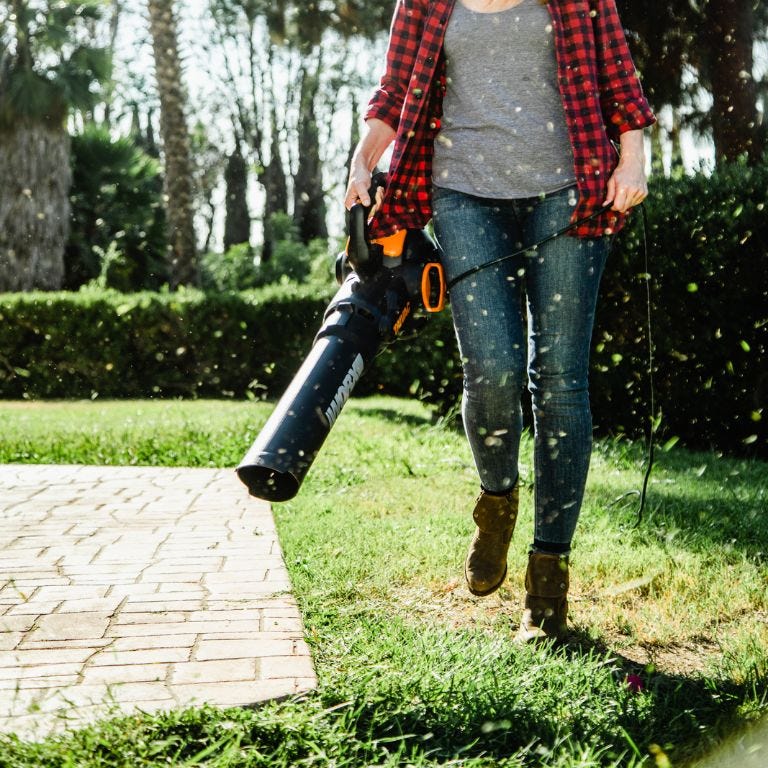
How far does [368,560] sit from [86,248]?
59.0 feet

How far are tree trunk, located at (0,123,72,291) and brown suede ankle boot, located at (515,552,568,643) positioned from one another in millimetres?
15662

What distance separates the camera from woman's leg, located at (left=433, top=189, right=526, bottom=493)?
243 centimetres

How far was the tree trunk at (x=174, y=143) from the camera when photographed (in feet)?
42.5

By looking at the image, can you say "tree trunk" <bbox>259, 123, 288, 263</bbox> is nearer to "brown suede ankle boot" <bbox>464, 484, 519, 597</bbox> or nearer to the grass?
the grass

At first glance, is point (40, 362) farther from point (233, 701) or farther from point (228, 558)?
point (233, 701)

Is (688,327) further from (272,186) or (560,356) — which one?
(272,186)

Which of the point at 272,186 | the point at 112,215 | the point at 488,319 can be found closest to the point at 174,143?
the point at 112,215

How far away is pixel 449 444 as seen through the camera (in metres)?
6.04

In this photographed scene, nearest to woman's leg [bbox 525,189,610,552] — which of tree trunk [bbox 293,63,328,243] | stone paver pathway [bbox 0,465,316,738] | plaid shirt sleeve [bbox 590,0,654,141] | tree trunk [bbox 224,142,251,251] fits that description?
plaid shirt sleeve [bbox 590,0,654,141]

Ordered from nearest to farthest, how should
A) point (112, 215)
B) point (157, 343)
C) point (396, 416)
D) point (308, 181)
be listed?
point (396, 416), point (157, 343), point (112, 215), point (308, 181)

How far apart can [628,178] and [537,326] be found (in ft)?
1.48

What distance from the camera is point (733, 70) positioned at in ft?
30.6

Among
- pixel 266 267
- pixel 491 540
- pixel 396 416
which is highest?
pixel 491 540

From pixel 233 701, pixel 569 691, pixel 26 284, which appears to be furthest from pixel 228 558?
pixel 26 284
